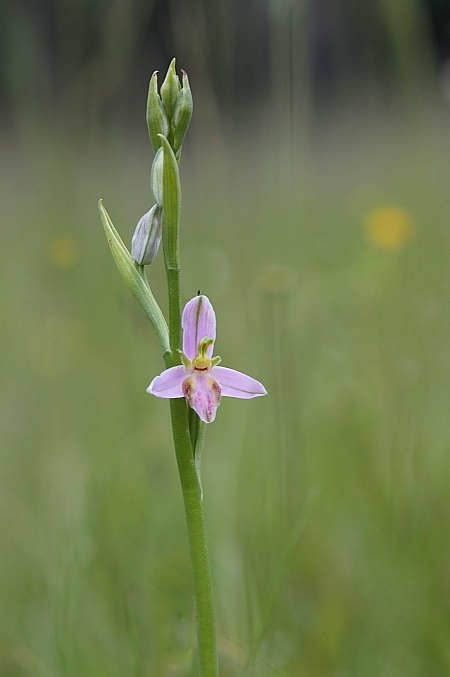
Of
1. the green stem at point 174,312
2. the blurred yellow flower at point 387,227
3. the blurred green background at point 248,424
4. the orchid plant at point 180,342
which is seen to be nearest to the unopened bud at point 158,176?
the orchid plant at point 180,342

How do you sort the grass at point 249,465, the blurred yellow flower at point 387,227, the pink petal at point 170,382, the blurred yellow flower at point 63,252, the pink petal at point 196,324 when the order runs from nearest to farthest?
the pink petal at point 170,382, the pink petal at point 196,324, the grass at point 249,465, the blurred yellow flower at point 63,252, the blurred yellow flower at point 387,227

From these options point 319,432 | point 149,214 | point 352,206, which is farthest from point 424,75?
point 352,206

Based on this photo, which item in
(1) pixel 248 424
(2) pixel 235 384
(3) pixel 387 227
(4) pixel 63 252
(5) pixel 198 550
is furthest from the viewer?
(3) pixel 387 227

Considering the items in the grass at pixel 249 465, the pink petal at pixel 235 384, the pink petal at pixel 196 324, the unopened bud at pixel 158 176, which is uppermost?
the unopened bud at pixel 158 176

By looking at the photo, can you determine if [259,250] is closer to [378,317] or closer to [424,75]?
[378,317]

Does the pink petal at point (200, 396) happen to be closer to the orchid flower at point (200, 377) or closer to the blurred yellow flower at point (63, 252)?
the orchid flower at point (200, 377)

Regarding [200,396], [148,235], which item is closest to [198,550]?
[200,396]

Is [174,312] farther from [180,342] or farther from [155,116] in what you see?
[155,116]
